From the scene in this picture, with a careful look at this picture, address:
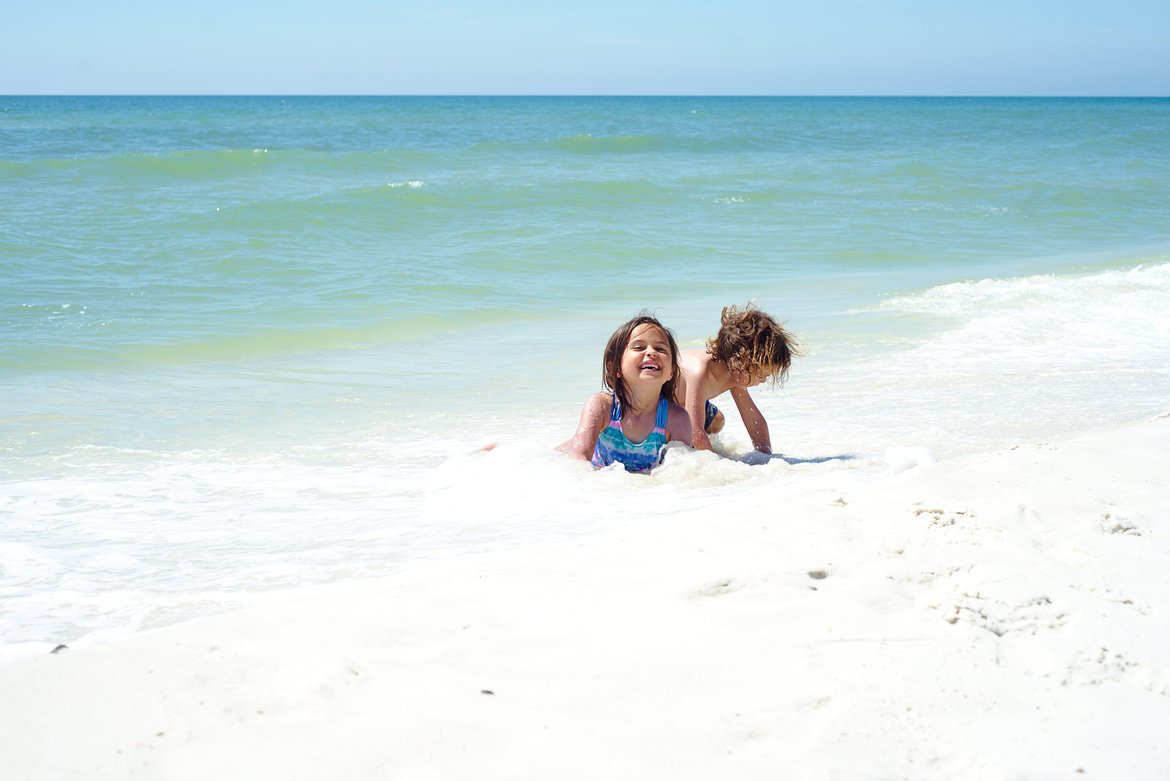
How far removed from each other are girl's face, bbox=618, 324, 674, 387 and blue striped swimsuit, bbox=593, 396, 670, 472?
9.0 inches

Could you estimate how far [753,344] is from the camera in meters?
4.68

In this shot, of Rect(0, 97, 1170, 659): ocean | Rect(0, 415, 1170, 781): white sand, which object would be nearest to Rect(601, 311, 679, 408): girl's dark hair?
Rect(0, 97, 1170, 659): ocean

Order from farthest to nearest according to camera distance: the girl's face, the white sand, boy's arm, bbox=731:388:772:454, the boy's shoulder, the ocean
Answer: boy's arm, bbox=731:388:772:454
the boy's shoulder
the girl's face
the ocean
the white sand

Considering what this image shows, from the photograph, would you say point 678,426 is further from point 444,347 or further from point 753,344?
point 444,347

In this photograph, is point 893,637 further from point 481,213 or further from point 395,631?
point 481,213

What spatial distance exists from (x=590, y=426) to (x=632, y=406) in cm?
24

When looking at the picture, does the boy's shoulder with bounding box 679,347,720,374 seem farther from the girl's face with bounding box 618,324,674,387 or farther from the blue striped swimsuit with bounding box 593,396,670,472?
the blue striped swimsuit with bounding box 593,396,670,472

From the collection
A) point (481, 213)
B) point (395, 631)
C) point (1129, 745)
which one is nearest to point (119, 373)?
point (395, 631)

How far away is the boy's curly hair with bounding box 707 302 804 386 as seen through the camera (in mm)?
4688

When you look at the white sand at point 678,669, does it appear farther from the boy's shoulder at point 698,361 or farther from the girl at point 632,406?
the boy's shoulder at point 698,361

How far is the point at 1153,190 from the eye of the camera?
2064 centimetres

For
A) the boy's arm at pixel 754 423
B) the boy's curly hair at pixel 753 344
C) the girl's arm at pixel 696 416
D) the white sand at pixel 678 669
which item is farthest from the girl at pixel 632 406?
the white sand at pixel 678 669

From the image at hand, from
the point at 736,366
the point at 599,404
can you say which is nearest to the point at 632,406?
the point at 599,404

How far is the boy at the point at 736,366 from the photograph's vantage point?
470 centimetres
